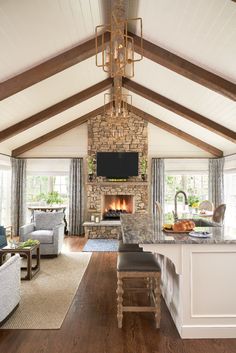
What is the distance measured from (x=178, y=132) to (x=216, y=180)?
189 cm

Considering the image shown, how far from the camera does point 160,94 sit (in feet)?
22.2

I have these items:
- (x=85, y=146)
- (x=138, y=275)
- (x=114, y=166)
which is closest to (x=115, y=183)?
(x=114, y=166)

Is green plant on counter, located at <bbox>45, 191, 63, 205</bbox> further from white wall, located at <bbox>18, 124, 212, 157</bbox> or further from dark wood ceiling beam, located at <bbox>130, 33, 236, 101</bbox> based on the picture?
dark wood ceiling beam, located at <bbox>130, 33, 236, 101</bbox>

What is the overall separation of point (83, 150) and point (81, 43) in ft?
14.9

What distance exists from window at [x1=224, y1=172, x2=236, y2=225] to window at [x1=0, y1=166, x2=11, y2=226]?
643 centimetres

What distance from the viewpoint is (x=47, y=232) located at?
233 inches

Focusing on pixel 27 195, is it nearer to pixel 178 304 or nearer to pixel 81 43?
pixel 81 43

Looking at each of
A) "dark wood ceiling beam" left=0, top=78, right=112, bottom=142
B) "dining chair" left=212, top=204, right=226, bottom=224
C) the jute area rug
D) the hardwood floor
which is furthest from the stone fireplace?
the hardwood floor

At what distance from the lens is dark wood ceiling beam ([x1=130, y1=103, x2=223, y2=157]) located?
28.6ft

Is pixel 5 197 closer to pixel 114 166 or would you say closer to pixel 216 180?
pixel 114 166

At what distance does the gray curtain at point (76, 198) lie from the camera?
8.73 metres

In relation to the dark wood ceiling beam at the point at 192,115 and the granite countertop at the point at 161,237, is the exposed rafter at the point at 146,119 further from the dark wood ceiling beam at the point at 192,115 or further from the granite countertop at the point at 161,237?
the granite countertop at the point at 161,237

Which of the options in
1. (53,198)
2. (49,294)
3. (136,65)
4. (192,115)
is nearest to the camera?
(49,294)

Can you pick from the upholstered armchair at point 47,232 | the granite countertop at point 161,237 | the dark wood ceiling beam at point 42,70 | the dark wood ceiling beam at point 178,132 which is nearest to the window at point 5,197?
the upholstered armchair at point 47,232
